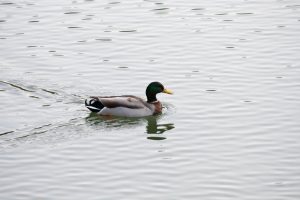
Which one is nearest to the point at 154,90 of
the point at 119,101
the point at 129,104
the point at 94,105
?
the point at 129,104

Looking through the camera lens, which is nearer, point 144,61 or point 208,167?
point 208,167

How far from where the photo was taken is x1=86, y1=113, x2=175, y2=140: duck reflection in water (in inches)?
788

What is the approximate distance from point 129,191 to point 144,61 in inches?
314

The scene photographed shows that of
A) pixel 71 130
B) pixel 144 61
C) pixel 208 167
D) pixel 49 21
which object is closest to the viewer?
pixel 208 167

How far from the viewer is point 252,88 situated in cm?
2166

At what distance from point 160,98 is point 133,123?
6.38ft

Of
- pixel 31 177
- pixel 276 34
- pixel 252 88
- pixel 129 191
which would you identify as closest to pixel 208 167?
pixel 129 191

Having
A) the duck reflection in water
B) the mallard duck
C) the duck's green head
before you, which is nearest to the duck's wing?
the mallard duck

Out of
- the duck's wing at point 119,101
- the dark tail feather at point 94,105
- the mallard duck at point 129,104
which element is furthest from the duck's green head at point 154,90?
the dark tail feather at point 94,105

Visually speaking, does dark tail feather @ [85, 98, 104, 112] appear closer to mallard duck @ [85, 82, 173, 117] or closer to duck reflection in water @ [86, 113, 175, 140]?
mallard duck @ [85, 82, 173, 117]

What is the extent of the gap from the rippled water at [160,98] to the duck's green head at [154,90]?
398 mm

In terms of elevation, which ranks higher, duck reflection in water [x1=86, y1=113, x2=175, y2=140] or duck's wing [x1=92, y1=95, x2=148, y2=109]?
duck's wing [x1=92, y1=95, x2=148, y2=109]

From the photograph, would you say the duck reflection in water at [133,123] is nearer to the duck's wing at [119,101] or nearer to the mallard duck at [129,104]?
the mallard duck at [129,104]

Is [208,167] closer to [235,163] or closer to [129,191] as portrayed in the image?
[235,163]
